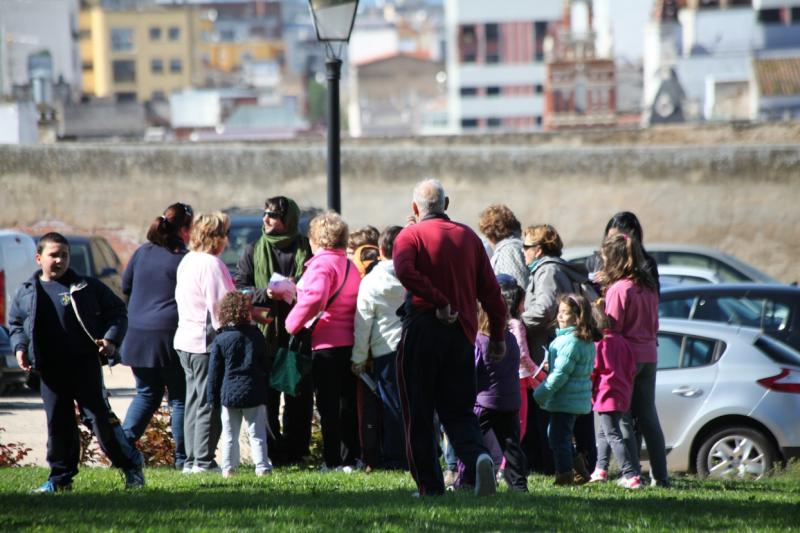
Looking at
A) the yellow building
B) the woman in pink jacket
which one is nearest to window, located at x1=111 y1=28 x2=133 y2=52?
the yellow building

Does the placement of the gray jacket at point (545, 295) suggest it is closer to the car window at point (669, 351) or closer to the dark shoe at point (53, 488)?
the car window at point (669, 351)

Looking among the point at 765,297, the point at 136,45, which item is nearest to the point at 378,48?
the point at 136,45

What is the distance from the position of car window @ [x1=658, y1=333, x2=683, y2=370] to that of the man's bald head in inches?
151

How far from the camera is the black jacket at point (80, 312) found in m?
8.12

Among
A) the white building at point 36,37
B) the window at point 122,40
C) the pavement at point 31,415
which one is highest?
the window at point 122,40

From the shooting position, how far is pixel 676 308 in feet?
42.6

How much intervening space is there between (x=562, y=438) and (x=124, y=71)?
A: 125 m

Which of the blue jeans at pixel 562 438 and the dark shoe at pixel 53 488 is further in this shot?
the blue jeans at pixel 562 438

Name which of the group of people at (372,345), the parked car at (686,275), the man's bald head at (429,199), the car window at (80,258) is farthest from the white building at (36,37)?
the man's bald head at (429,199)

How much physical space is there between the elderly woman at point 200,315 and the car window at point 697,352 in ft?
12.6

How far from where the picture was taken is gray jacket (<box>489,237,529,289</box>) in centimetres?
1007

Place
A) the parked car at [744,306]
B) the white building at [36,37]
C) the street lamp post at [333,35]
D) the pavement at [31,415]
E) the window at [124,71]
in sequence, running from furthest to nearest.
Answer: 1. the window at [124,71]
2. the white building at [36,37]
3. the parked car at [744,306]
4. the street lamp post at [333,35]
5. the pavement at [31,415]

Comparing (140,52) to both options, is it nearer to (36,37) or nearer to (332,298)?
(36,37)

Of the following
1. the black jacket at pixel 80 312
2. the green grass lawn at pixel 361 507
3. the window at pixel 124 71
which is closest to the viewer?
the green grass lawn at pixel 361 507
